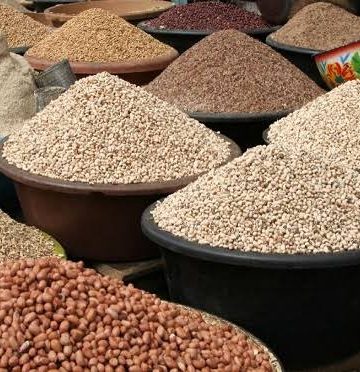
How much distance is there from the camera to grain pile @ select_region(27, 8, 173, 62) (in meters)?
4.23

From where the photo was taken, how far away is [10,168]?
9.61 ft

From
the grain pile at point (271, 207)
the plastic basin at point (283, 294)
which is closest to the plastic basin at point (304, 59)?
the grain pile at point (271, 207)

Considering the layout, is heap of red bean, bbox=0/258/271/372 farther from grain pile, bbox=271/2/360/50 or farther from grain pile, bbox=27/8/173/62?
grain pile, bbox=271/2/360/50

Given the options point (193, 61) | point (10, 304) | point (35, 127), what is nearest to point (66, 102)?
point (35, 127)

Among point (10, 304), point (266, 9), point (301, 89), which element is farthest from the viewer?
point (266, 9)

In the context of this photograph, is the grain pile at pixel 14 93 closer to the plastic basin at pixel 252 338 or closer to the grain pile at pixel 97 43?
the grain pile at pixel 97 43

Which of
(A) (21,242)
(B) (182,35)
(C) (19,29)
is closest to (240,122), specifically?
(A) (21,242)

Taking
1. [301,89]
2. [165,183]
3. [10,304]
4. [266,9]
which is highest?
[10,304]

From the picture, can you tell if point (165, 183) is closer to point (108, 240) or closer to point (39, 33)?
point (108, 240)

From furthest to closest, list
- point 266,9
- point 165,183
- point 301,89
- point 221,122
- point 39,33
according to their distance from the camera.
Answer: point 266,9
point 39,33
point 301,89
point 221,122
point 165,183

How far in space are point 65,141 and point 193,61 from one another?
1.07 metres

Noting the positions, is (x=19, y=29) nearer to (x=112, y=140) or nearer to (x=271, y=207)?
(x=112, y=140)

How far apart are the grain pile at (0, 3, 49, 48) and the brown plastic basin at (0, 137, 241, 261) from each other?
2086 millimetres

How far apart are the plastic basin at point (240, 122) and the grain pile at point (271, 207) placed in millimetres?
930
